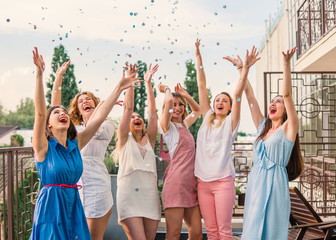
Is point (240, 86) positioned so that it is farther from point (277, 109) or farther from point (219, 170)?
point (219, 170)

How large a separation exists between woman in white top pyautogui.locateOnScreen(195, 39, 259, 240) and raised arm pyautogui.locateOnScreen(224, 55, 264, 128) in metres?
0.14

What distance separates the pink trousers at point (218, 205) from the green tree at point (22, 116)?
6382 centimetres

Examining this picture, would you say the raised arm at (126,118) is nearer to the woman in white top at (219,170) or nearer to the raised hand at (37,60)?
the woman in white top at (219,170)

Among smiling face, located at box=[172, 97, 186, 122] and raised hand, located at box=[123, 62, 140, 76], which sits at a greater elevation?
raised hand, located at box=[123, 62, 140, 76]

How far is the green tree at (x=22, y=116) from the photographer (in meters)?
63.3

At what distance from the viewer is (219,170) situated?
3.26 m

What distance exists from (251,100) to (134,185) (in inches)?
47.4

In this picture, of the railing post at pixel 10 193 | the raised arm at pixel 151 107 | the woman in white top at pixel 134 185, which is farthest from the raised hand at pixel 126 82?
the railing post at pixel 10 193

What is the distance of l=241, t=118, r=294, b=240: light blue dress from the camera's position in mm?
2961

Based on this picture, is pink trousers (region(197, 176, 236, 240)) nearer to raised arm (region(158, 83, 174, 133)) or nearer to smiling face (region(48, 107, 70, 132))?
raised arm (region(158, 83, 174, 133))

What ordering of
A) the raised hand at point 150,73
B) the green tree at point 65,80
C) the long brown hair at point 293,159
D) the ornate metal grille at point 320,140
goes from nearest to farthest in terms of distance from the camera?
the long brown hair at point 293,159
the raised hand at point 150,73
the ornate metal grille at point 320,140
the green tree at point 65,80

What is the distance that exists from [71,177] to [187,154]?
115 centimetres

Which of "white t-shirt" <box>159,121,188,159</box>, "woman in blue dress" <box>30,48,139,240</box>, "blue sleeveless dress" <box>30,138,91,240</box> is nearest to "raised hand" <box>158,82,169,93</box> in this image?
"white t-shirt" <box>159,121,188,159</box>

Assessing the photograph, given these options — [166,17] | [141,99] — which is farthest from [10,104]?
[166,17]
